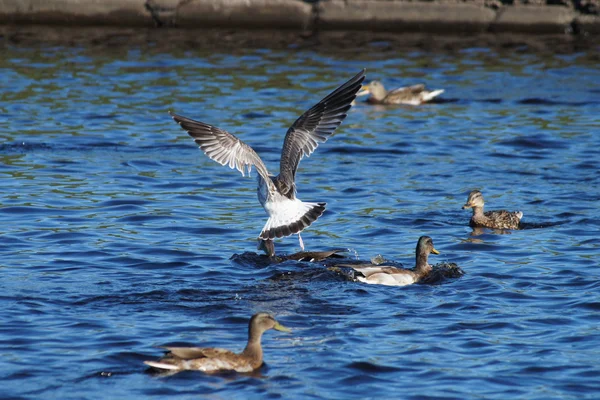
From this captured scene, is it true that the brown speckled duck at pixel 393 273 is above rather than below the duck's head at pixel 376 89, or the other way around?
below

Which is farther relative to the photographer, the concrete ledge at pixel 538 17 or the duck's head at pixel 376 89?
the concrete ledge at pixel 538 17

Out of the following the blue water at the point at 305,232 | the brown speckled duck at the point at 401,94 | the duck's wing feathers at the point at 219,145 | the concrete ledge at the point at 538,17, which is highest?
the concrete ledge at the point at 538,17

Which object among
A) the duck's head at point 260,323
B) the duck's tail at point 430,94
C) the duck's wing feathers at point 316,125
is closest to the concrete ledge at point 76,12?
the duck's tail at point 430,94

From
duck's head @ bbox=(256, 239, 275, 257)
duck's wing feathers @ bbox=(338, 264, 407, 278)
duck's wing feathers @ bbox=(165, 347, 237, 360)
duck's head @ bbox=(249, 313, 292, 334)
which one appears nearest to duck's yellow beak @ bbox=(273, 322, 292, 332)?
duck's head @ bbox=(249, 313, 292, 334)

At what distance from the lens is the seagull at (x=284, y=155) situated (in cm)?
1059

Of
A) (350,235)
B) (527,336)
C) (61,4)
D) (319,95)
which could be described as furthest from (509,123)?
(61,4)

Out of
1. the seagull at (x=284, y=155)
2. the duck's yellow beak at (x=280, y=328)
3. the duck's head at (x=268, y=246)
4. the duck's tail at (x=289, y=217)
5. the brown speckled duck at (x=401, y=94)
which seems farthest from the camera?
the brown speckled duck at (x=401, y=94)

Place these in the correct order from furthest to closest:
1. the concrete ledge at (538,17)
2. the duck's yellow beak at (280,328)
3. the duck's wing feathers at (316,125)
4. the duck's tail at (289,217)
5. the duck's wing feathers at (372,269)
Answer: the concrete ledge at (538,17), the duck's wing feathers at (316,125), the duck's tail at (289,217), the duck's wing feathers at (372,269), the duck's yellow beak at (280,328)

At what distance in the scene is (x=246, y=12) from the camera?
26.2 m

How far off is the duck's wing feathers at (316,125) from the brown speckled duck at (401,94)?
319 inches

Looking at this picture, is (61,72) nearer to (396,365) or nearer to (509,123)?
(509,123)

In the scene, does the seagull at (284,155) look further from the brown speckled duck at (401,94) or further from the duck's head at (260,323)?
the brown speckled duck at (401,94)

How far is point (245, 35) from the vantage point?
2628 centimetres

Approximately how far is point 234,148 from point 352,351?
11.0 ft
